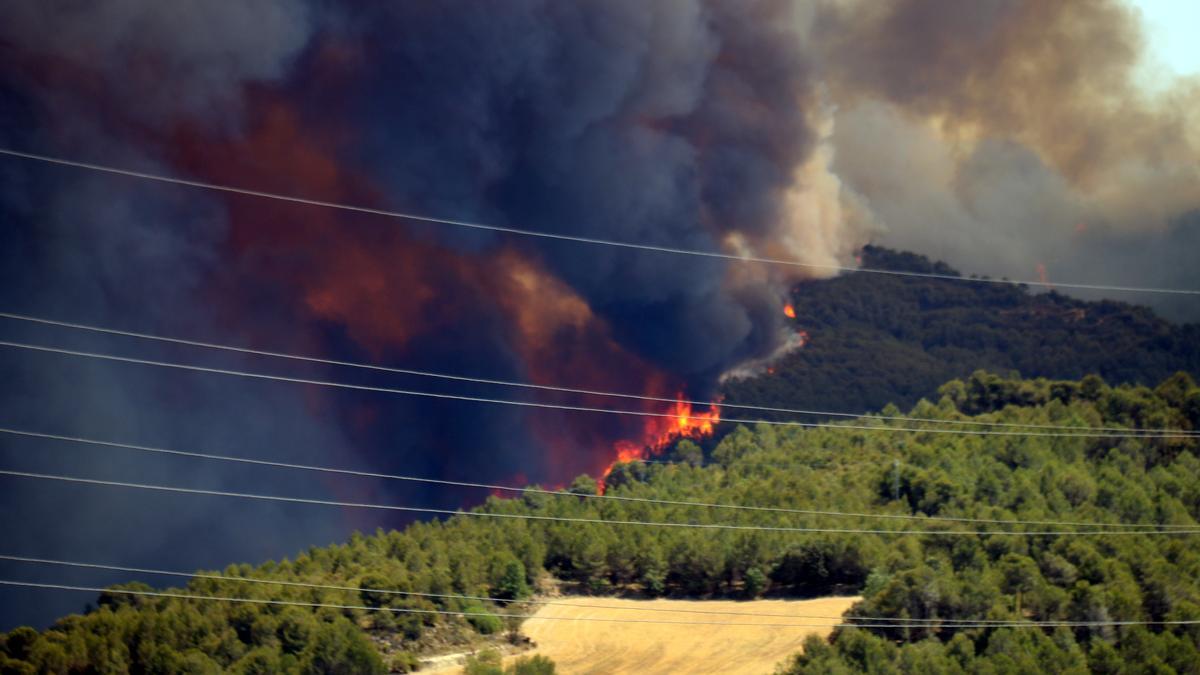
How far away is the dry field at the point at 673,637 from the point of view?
190ft

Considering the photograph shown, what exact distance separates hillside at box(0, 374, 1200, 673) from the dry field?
140 centimetres

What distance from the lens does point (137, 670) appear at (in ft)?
175

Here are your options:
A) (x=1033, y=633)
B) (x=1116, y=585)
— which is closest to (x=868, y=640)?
(x=1033, y=633)

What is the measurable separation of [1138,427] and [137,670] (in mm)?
55227

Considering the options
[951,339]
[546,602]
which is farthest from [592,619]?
[951,339]

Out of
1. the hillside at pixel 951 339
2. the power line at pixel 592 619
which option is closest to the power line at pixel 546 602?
the power line at pixel 592 619

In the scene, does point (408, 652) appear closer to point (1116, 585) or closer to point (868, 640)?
point (868, 640)

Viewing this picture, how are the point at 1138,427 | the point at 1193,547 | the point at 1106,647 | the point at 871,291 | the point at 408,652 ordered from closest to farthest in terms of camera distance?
the point at 1106,647 < the point at 408,652 < the point at 1193,547 < the point at 1138,427 < the point at 871,291

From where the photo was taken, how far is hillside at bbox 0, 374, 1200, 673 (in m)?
53.7

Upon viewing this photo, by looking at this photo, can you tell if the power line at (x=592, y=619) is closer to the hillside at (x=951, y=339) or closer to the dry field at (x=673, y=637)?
the dry field at (x=673, y=637)

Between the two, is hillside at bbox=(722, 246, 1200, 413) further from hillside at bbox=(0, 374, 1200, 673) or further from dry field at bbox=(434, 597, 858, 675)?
dry field at bbox=(434, 597, 858, 675)

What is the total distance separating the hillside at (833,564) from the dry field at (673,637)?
4.58 feet

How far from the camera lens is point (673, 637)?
61594mm

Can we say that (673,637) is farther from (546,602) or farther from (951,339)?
(951,339)
